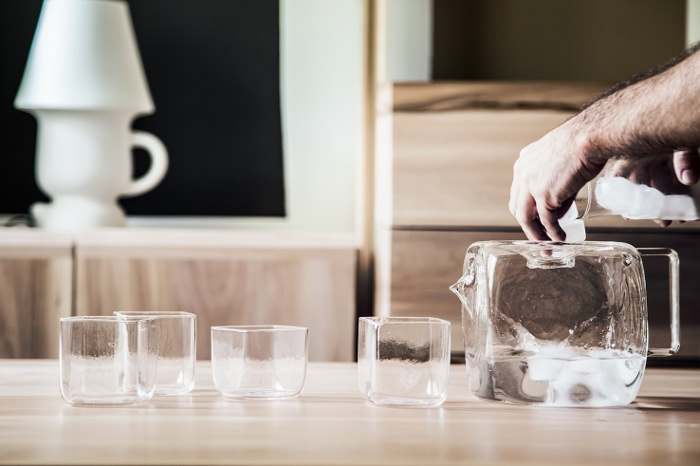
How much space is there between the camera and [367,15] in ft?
7.63

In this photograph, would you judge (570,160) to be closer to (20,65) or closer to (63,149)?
(63,149)

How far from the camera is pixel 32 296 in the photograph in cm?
213

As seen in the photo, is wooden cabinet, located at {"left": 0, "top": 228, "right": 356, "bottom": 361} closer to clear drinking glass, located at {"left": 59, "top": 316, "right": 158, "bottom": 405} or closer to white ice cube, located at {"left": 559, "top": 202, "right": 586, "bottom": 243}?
white ice cube, located at {"left": 559, "top": 202, "right": 586, "bottom": 243}

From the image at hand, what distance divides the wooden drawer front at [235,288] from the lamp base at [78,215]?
0.15 metres

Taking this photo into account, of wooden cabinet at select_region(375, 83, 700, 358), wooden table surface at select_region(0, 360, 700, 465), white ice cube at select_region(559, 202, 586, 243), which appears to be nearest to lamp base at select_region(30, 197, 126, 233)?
wooden cabinet at select_region(375, 83, 700, 358)

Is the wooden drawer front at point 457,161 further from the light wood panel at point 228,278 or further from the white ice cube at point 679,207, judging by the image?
the white ice cube at point 679,207

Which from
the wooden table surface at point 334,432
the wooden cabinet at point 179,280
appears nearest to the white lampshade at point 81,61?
the wooden cabinet at point 179,280

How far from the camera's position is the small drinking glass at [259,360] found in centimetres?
76

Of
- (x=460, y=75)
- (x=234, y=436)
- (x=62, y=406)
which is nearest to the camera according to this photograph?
(x=234, y=436)

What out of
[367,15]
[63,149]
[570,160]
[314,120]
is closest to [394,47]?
[367,15]

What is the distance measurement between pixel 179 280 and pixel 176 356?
4.46ft

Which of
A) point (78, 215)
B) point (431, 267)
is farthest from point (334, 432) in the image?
point (78, 215)

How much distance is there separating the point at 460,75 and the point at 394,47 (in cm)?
31

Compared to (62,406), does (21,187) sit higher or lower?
higher
